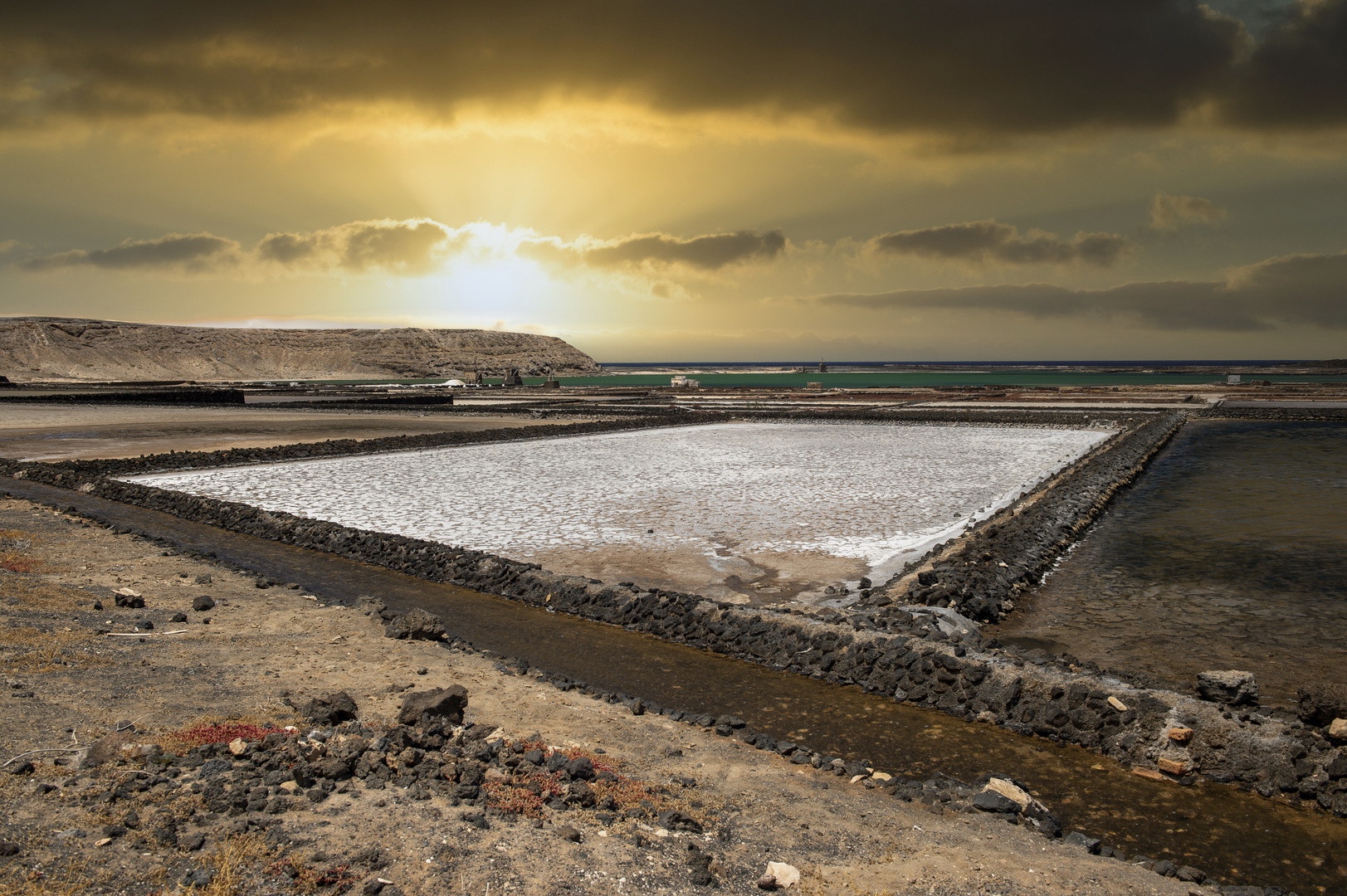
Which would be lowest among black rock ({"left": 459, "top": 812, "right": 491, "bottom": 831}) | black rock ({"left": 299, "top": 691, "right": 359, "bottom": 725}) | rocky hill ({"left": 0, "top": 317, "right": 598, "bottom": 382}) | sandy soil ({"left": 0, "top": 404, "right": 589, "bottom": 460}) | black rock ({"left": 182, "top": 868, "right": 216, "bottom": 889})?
black rock ({"left": 459, "top": 812, "right": 491, "bottom": 831})

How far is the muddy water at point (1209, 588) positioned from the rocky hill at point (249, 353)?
121 m

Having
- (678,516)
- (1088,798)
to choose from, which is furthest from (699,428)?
(1088,798)

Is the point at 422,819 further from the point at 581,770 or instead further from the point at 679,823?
the point at 679,823

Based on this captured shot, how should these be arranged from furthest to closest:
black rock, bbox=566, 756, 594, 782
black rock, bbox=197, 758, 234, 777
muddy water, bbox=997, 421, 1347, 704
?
1. muddy water, bbox=997, 421, 1347, 704
2. black rock, bbox=566, 756, 594, 782
3. black rock, bbox=197, 758, 234, 777

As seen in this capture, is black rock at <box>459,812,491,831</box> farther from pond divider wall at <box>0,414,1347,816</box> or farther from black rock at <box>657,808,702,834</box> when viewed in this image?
pond divider wall at <box>0,414,1347,816</box>

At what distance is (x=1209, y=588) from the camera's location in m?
8.73

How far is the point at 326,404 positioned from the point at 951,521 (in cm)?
4051

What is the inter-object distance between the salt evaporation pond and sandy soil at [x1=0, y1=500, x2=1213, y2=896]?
3244mm

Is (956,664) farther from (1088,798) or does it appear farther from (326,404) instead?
(326,404)

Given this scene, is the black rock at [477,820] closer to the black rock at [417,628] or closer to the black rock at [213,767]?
the black rock at [213,767]

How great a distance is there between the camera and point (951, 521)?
39.5 ft

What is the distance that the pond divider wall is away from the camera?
4879 millimetres

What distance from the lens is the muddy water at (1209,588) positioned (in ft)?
21.9

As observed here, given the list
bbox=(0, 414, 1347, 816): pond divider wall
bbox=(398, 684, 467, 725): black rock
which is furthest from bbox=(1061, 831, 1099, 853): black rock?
bbox=(398, 684, 467, 725): black rock
